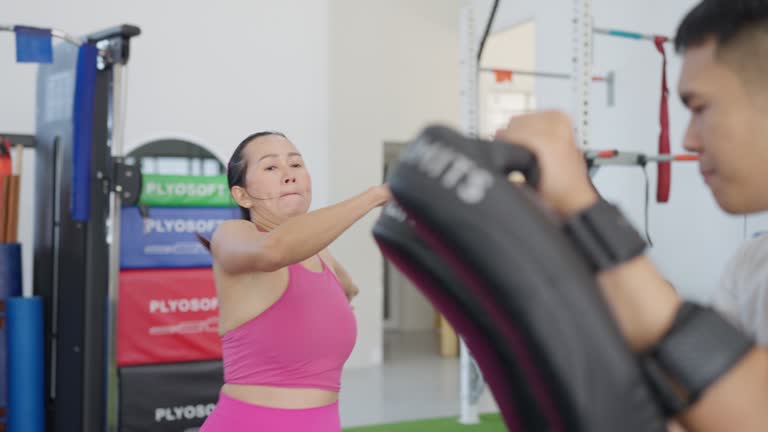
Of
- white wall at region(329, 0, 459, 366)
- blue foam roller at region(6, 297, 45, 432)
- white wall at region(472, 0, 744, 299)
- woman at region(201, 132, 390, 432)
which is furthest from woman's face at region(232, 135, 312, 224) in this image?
white wall at region(329, 0, 459, 366)

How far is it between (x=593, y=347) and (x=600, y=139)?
5189 millimetres

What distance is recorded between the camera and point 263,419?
1695 mm

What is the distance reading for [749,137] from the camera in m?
0.71

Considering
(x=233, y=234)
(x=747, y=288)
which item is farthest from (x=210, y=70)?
(x=747, y=288)

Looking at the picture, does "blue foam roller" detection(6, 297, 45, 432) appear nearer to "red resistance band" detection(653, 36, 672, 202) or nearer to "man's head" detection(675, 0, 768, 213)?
"red resistance band" detection(653, 36, 672, 202)

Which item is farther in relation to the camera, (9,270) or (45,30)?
(9,270)

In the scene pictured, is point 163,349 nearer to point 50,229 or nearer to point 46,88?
point 50,229

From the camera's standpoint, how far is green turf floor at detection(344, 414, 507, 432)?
4559mm

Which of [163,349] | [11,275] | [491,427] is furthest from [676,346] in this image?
[491,427]

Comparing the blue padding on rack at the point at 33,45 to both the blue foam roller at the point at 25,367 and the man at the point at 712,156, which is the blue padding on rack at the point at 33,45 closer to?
the blue foam roller at the point at 25,367

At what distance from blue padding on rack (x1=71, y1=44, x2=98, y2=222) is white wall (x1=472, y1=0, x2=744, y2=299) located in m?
2.39

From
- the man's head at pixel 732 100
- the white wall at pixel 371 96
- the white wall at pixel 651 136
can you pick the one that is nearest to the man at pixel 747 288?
the man's head at pixel 732 100

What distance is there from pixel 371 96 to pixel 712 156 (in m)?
6.74

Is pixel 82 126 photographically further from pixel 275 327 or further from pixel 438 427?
pixel 438 427
